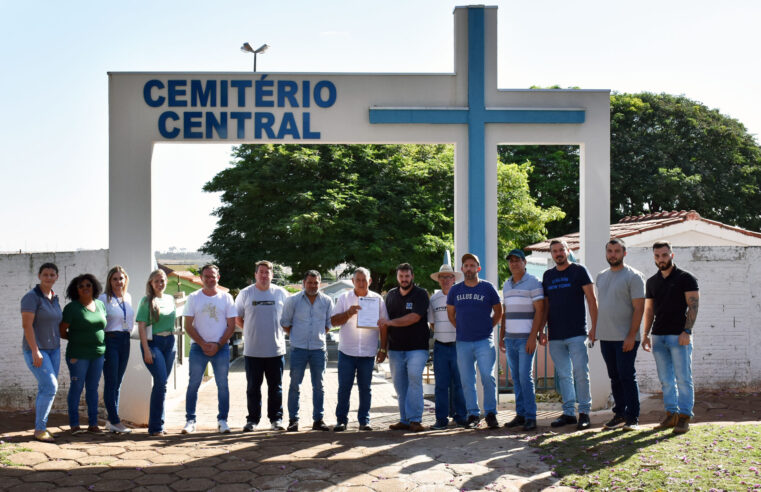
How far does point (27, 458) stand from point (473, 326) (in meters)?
4.21

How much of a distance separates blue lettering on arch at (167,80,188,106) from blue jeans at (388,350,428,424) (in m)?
3.95

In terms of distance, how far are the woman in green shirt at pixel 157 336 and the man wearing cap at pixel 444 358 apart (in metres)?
2.75

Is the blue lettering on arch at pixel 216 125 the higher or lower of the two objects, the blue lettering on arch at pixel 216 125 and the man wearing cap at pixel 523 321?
the higher

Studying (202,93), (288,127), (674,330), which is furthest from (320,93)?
(674,330)

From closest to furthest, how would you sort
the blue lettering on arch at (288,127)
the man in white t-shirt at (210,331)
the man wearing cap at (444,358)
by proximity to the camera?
the man in white t-shirt at (210,331) < the man wearing cap at (444,358) < the blue lettering on arch at (288,127)

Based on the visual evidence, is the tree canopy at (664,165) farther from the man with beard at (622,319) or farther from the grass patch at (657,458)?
the grass patch at (657,458)

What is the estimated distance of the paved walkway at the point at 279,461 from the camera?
17.2 feet

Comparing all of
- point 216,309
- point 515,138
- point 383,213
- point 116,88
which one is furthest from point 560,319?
point 383,213

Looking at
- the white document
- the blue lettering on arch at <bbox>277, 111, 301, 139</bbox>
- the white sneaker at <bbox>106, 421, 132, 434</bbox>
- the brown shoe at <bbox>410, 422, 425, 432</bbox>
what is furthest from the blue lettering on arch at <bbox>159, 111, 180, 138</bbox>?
the brown shoe at <bbox>410, 422, 425, 432</bbox>

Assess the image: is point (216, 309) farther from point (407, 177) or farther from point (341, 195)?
point (407, 177)

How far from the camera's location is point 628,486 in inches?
199

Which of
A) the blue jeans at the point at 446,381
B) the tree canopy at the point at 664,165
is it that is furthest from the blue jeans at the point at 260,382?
the tree canopy at the point at 664,165

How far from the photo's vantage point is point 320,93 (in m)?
8.63

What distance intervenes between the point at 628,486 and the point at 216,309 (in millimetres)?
4238
